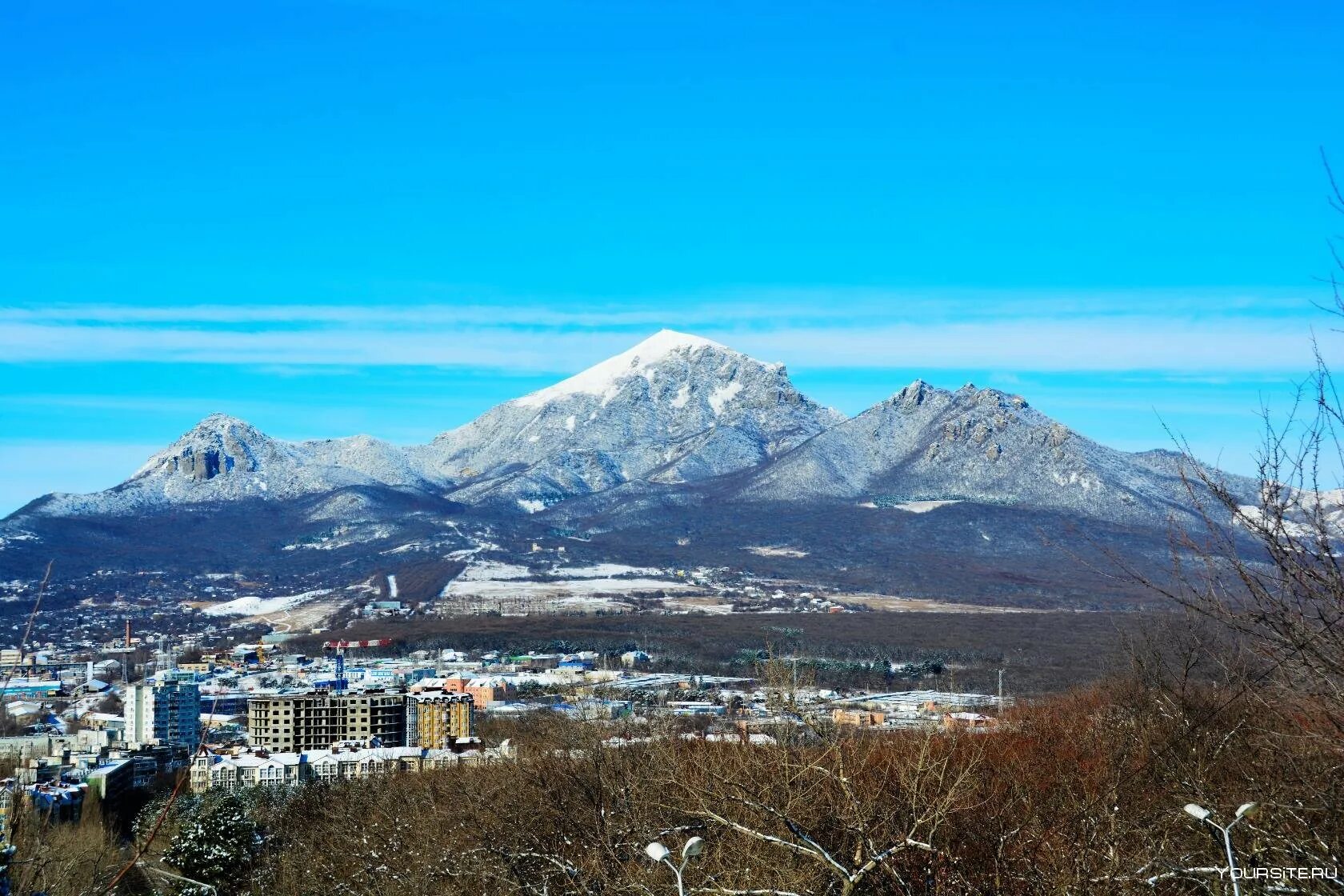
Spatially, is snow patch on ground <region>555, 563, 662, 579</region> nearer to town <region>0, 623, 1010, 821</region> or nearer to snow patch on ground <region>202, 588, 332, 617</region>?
snow patch on ground <region>202, 588, 332, 617</region>

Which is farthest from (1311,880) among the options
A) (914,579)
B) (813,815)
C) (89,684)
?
(914,579)

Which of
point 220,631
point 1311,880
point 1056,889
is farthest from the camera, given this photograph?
point 220,631

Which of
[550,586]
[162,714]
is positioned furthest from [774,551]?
[162,714]

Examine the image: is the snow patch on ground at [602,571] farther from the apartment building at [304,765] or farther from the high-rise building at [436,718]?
the apartment building at [304,765]

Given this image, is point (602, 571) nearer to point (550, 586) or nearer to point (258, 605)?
point (550, 586)

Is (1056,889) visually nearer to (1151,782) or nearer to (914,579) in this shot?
(1151,782)

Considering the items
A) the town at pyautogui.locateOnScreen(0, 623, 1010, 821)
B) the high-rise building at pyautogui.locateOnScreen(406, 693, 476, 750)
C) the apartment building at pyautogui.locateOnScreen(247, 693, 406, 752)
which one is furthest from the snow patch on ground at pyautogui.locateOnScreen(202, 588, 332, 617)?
the high-rise building at pyautogui.locateOnScreen(406, 693, 476, 750)
